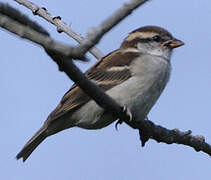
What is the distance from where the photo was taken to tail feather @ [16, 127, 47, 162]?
5.01m

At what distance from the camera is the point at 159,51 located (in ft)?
17.9

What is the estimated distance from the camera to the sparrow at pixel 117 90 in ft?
15.7

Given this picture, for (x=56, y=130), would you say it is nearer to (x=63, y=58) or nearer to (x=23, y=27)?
(x=63, y=58)

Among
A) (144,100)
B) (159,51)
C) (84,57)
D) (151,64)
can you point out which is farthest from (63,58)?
(159,51)

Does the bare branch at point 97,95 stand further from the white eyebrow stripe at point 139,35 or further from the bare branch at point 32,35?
the white eyebrow stripe at point 139,35

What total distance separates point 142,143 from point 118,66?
3.95 ft

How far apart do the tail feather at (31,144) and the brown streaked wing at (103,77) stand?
20 cm

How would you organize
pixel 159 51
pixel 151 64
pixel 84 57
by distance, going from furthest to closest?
1. pixel 159 51
2. pixel 151 64
3. pixel 84 57

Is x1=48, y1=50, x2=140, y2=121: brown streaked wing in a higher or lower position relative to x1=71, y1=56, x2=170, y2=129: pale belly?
higher

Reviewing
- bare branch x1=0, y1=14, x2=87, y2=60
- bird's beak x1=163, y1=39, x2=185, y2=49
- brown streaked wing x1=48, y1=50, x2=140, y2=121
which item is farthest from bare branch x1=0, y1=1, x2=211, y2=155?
bird's beak x1=163, y1=39, x2=185, y2=49

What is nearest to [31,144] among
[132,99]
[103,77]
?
[103,77]

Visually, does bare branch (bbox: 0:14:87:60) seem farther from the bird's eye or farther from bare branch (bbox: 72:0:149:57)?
the bird's eye

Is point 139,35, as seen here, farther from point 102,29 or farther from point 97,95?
point 102,29

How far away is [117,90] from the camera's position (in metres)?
4.88
